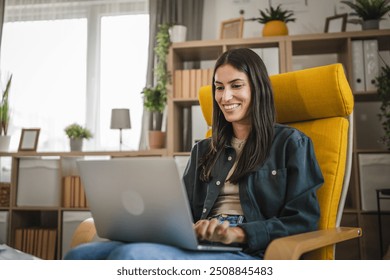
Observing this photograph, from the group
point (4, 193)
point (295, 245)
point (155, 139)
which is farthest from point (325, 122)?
point (4, 193)

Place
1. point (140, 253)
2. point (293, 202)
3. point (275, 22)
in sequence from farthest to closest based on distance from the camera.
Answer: point (275, 22) < point (293, 202) < point (140, 253)

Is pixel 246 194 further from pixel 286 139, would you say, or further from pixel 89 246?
pixel 89 246

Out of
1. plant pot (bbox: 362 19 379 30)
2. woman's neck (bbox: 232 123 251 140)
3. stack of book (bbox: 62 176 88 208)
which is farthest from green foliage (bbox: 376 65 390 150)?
stack of book (bbox: 62 176 88 208)

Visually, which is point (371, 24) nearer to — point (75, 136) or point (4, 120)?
point (75, 136)

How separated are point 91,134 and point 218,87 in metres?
1.56

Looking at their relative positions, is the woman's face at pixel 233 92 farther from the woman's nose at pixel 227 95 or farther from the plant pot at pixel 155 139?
the plant pot at pixel 155 139

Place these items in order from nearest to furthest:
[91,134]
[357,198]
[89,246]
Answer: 1. [89,246]
2. [357,198]
3. [91,134]

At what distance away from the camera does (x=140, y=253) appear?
0.70 meters

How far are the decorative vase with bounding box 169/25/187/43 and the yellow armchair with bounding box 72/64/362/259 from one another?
1.18 metres

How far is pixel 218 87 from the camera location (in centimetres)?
104

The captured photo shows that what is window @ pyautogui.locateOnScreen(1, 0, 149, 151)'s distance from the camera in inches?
99.0

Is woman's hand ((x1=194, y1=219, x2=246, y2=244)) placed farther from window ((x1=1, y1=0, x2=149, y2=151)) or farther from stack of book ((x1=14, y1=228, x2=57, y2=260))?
window ((x1=1, y1=0, x2=149, y2=151))

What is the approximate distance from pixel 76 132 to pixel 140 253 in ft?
5.67
